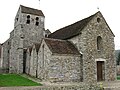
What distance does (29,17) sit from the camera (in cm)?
3578

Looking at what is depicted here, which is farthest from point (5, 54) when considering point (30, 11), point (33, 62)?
point (33, 62)

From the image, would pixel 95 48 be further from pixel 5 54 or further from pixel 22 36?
pixel 5 54

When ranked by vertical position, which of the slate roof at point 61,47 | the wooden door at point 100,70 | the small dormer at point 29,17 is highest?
the small dormer at point 29,17

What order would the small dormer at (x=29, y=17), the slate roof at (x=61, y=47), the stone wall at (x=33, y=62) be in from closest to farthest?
1. the slate roof at (x=61, y=47)
2. the stone wall at (x=33, y=62)
3. the small dormer at (x=29, y=17)

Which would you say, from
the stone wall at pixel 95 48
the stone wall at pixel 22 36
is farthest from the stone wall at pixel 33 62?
the stone wall at pixel 95 48

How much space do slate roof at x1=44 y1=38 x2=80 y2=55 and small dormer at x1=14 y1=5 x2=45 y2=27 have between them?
11.4 m

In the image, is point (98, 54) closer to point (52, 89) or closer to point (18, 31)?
point (52, 89)

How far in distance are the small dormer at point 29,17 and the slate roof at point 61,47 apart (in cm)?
1143

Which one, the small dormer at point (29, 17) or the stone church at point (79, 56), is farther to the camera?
the small dormer at point (29, 17)

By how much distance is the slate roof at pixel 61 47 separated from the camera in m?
23.9

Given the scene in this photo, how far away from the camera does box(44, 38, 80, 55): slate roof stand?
23925mm

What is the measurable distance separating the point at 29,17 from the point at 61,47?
44.1 feet

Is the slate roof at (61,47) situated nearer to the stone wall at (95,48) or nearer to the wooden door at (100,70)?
the stone wall at (95,48)

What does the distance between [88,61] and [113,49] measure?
525 cm
